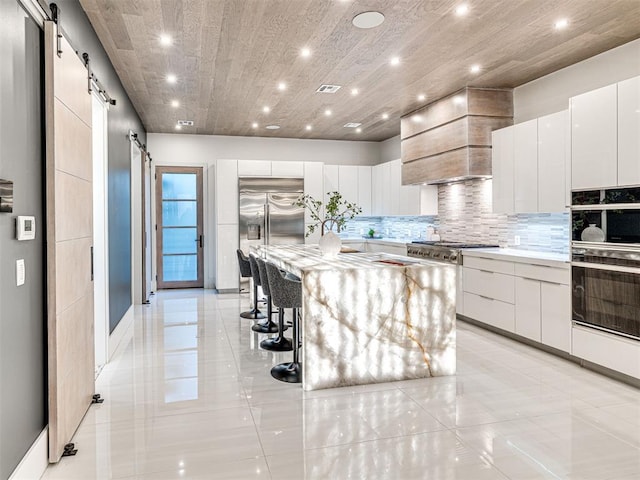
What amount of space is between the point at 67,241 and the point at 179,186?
614 cm

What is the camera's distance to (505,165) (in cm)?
521

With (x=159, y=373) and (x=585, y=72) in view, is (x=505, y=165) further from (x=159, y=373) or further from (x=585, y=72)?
(x=159, y=373)

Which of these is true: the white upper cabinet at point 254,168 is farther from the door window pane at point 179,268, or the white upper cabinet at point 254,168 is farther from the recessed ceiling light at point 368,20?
the recessed ceiling light at point 368,20

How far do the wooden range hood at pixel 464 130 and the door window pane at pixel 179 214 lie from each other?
176 inches

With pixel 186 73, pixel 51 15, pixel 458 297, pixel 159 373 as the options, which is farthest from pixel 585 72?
pixel 159 373

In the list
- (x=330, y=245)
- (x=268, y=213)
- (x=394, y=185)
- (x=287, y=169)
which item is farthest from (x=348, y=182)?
(x=330, y=245)

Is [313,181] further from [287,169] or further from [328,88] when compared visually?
[328,88]

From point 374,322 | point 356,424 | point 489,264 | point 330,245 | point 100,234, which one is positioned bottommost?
point 356,424

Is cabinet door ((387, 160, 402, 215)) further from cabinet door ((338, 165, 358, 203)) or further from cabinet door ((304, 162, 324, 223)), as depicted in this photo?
cabinet door ((304, 162, 324, 223))

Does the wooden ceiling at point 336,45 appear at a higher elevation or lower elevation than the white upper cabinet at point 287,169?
higher

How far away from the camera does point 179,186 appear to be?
8555 millimetres

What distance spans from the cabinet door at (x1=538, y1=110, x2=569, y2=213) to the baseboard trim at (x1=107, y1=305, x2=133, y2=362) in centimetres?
436

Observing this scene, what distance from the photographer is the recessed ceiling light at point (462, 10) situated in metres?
3.40

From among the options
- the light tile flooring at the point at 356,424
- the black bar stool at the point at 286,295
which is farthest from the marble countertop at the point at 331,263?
the light tile flooring at the point at 356,424
